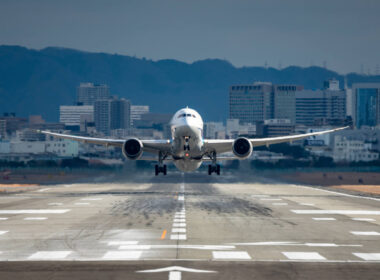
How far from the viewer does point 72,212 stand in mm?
40031

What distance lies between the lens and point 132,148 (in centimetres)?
5156

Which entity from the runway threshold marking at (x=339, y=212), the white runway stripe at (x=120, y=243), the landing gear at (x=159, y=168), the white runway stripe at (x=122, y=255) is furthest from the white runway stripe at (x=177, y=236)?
the landing gear at (x=159, y=168)

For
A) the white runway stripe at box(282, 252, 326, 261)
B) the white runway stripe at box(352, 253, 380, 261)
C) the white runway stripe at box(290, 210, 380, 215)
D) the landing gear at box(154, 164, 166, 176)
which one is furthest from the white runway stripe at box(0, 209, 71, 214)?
the white runway stripe at box(352, 253, 380, 261)

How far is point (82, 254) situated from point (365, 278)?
8.89 m

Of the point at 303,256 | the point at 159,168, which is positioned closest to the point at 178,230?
the point at 303,256

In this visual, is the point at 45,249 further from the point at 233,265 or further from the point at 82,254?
the point at 233,265

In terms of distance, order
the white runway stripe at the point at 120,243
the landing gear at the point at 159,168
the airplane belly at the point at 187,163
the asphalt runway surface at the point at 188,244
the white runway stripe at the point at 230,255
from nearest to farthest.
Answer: the asphalt runway surface at the point at 188,244 < the white runway stripe at the point at 230,255 < the white runway stripe at the point at 120,243 < the airplane belly at the point at 187,163 < the landing gear at the point at 159,168

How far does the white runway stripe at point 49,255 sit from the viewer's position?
2105 cm

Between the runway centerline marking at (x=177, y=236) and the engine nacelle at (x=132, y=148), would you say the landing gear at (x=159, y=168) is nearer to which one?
the engine nacelle at (x=132, y=148)

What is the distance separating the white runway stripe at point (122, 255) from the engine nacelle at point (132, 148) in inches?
1145

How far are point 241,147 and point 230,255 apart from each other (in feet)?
100

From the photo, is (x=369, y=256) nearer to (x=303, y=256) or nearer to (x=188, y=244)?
(x=303, y=256)

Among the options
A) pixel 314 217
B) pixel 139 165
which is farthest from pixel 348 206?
pixel 139 165

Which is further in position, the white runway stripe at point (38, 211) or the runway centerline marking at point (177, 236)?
the white runway stripe at point (38, 211)
